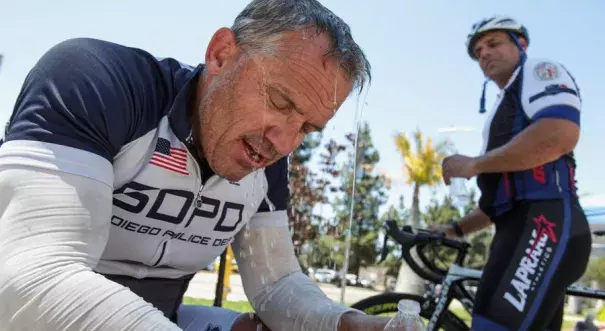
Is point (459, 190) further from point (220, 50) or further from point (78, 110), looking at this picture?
point (78, 110)

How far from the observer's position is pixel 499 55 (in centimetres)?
292

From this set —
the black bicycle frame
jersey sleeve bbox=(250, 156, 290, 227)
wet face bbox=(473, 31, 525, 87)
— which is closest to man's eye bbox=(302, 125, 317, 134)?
jersey sleeve bbox=(250, 156, 290, 227)

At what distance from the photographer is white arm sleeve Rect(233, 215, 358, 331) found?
6.23 ft

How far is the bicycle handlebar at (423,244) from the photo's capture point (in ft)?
11.0

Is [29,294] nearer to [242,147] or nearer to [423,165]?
[242,147]

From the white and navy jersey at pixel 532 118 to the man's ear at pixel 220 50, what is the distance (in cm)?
159

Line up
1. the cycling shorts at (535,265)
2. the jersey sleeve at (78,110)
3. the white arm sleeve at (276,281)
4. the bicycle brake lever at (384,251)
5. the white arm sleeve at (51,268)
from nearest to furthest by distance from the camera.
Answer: the white arm sleeve at (51,268) → the jersey sleeve at (78,110) → the white arm sleeve at (276,281) → the cycling shorts at (535,265) → the bicycle brake lever at (384,251)

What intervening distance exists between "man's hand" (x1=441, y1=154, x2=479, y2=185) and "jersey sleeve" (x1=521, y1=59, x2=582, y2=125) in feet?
1.15

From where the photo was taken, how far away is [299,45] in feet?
4.99

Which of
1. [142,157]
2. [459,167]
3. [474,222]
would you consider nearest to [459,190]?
[474,222]

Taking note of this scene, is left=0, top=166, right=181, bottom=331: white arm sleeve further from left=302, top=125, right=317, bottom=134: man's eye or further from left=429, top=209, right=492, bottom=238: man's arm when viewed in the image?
left=429, top=209, right=492, bottom=238: man's arm

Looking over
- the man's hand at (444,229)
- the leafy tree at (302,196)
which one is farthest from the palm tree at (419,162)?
the man's hand at (444,229)

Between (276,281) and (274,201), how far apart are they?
0.96 feet

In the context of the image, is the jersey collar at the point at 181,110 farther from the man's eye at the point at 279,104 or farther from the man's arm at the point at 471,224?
the man's arm at the point at 471,224
